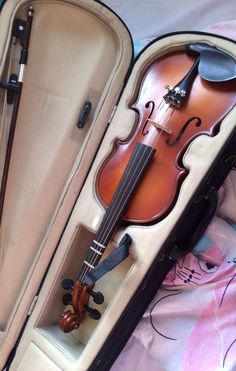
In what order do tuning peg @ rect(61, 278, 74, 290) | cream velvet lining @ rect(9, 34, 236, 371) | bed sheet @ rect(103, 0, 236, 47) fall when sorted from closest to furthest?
1. cream velvet lining @ rect(9, 34, 236, 371)
2. tuning peg @ rect(61, 278, 74, 290)
3. bed sheet @ rect(103, 0, 236, 47)

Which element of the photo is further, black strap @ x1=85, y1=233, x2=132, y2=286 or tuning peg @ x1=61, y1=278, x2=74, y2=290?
tuning peg @ x1=61, y1=278, x2=74, y2=290

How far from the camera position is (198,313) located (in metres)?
0.96

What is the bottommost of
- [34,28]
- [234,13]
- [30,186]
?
[30,186]

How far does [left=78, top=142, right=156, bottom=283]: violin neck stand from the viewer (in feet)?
2.88

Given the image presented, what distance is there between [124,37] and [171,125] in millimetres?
307

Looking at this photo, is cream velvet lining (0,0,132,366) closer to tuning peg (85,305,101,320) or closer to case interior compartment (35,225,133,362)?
case interior compartment (35,225,133,362)

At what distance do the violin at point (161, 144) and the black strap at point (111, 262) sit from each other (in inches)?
1.8

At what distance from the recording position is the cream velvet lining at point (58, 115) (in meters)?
1.02

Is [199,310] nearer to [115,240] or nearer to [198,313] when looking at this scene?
[198,313]

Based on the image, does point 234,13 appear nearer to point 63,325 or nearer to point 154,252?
point 154,252

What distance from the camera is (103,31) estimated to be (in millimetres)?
1033

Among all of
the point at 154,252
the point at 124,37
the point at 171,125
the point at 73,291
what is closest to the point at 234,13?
the point at 124,37

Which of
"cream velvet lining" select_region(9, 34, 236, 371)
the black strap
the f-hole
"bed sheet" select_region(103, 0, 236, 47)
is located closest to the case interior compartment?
"cream velvet lining" select_region(9, 34, 236, 371)

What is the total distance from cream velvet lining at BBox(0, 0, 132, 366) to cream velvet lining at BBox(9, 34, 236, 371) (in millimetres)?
40
